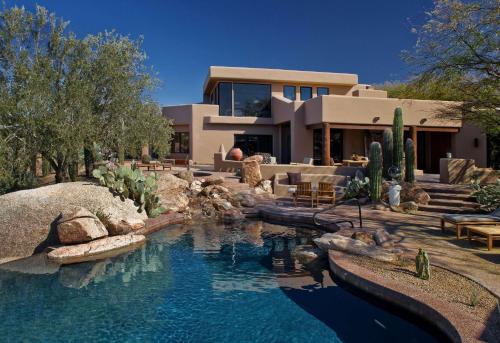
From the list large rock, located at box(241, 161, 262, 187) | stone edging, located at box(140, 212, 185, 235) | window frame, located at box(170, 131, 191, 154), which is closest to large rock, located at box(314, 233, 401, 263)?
stone edging, located at box(140, 212, 185, 235)

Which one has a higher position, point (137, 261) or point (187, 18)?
point (187, 18)

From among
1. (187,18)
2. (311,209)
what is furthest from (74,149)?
(187,18)

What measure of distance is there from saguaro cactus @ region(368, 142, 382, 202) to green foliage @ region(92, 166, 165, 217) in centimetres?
827

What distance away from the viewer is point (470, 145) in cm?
2422

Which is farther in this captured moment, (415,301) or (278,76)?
(278,76)

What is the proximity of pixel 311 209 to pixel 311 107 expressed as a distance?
1045cm

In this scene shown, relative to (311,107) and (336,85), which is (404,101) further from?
(336,85)

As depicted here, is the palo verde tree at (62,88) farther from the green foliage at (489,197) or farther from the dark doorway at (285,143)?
the dark doorway at (285,143)

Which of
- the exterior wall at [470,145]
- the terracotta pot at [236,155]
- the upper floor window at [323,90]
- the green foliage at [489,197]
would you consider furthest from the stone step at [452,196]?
the upper floor window at [323,90]

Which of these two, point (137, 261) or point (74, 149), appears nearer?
point (137, 261)

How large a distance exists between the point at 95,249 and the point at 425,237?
866 centimetres

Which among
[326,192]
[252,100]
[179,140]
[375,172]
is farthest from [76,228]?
[252,100]

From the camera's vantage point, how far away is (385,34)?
85.4 ft

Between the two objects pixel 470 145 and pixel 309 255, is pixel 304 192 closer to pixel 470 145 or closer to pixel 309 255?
pixel 309 255
